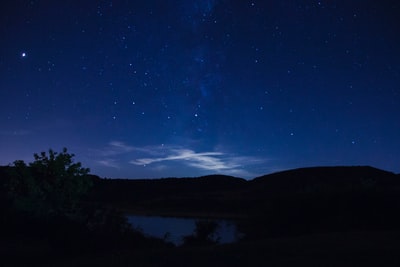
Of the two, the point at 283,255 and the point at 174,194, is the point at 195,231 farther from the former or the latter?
the point at 174,194

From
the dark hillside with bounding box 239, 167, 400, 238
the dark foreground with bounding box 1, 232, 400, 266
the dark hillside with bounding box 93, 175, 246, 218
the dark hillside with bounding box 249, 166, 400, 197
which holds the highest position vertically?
the dark hillside with bounding box 249, 166, 400, 197

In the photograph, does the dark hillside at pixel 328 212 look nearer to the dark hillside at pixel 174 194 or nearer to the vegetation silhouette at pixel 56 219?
the vegetation silhouette at pixel 56 219

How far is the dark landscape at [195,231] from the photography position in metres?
11.8

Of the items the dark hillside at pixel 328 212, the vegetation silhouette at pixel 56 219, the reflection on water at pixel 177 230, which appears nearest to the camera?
the vegetation silhouette at pixel 56 219

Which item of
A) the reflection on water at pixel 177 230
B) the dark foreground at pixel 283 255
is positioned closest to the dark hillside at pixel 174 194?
the reflection on water at pixel 177 230

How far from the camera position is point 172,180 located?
303 ft

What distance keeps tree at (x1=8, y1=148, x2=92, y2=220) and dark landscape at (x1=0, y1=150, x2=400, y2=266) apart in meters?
Result: 0.05

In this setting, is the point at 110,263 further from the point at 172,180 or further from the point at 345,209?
the point at 172,180

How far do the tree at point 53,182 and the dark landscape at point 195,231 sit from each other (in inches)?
2.1

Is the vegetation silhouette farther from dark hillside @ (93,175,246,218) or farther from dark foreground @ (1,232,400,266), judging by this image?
dark hillside @ (93,175,246,218)

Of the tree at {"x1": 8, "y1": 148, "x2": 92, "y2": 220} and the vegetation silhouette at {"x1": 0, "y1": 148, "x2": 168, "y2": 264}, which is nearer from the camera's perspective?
the vegetation silhouette at {"x1": 0, "y1": 148, "x2": 168, "y2": 264}

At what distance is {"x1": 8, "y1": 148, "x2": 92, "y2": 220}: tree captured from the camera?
23156 mm

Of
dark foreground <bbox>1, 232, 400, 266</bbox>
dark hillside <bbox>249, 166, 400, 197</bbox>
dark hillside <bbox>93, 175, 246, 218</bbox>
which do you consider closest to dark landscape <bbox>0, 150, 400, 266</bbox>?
dark foreground <bbox>1, 232, 400, 266</bbox>

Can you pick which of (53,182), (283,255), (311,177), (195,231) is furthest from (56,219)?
(311,177)
